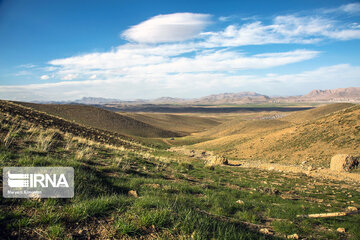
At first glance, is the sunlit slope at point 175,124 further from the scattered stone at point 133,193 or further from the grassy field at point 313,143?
the scattered stone at point 133,193

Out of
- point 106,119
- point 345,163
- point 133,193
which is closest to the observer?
point 133,193

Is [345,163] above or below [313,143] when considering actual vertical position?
below

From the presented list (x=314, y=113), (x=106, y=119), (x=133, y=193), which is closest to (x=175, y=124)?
(x=106, y=119)

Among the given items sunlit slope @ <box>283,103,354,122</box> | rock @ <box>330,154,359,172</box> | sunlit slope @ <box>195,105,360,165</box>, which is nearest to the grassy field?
sunlit slope @ <box>195,105,360,165</box>

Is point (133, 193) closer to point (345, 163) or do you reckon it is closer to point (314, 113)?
point (345, 163)

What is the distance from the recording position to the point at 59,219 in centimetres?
301

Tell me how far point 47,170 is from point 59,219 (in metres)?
2.34

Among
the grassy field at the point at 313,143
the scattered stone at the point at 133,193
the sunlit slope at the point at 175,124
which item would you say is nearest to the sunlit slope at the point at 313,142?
the grassy field at the point at 313,143

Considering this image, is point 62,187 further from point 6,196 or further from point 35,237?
point 35,237

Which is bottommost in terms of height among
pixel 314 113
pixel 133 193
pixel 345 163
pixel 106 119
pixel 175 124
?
pixel 175 124

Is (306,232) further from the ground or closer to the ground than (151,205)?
closer to the ground

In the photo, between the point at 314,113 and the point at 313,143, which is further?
the point at 314,113

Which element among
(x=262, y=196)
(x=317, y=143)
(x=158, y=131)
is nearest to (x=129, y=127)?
(x=158, y=131)

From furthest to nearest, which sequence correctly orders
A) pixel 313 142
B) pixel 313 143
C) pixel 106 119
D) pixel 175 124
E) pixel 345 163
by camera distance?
pixel 175 124, pixel 106 119, pixel 313 142, pixel 313 143, pixel 345 163
